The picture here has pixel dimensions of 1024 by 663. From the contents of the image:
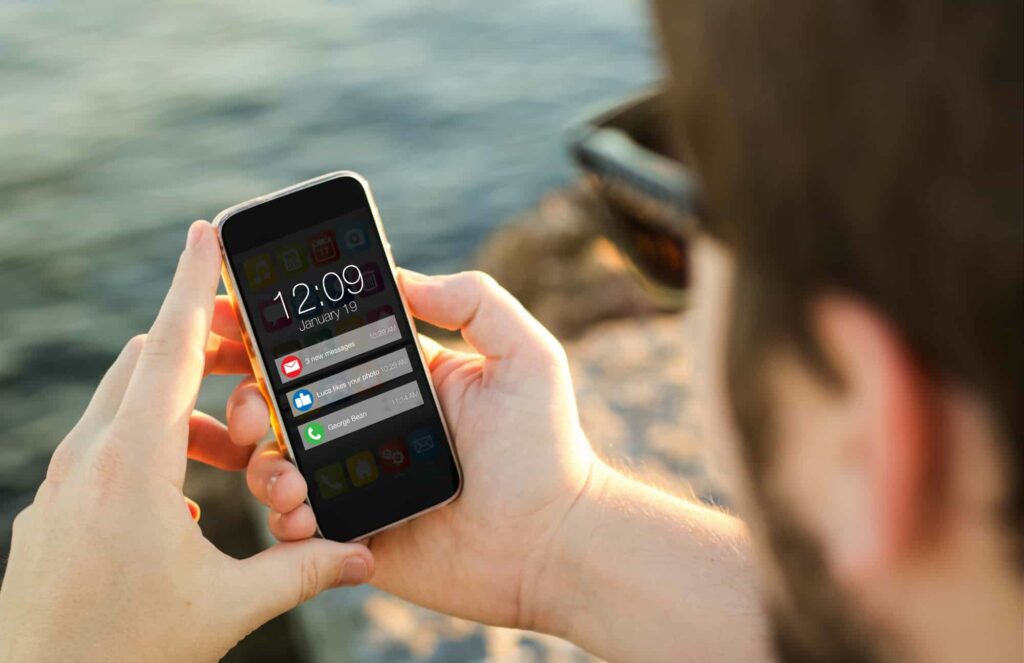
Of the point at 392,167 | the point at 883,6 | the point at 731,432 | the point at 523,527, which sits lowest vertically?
the point at 392,167

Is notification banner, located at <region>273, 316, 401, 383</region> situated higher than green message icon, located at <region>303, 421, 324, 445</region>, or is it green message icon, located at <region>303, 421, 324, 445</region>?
notification banner, located at <region>273, 316, 401, 383</region>

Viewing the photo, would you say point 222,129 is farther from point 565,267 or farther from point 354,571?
point 354,571

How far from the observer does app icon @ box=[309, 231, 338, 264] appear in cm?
185

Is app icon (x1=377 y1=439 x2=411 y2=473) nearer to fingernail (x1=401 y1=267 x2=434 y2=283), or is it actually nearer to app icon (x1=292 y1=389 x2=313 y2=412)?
app icon (x1=292 y1=389 x2=313 y2=412)

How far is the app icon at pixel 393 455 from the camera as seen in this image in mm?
1867

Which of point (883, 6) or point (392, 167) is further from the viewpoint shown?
point (392, 167)

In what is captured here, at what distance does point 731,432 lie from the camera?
0.97 m

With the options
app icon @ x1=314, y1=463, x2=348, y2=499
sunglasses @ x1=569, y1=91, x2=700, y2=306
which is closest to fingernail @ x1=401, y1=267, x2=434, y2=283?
app icon @ x1=314, y1=463, x2=348, y2=499

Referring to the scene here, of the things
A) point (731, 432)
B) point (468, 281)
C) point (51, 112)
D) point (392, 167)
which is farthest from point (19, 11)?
point (731, 432)

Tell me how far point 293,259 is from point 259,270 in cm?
6

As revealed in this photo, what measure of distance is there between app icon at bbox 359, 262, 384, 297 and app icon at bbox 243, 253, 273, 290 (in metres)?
0.15

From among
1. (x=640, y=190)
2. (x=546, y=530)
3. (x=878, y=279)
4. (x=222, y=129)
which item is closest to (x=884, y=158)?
(x=878, y=279)

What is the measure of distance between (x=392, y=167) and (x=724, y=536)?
561 centimetres

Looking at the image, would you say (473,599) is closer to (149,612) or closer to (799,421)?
(149,612)
